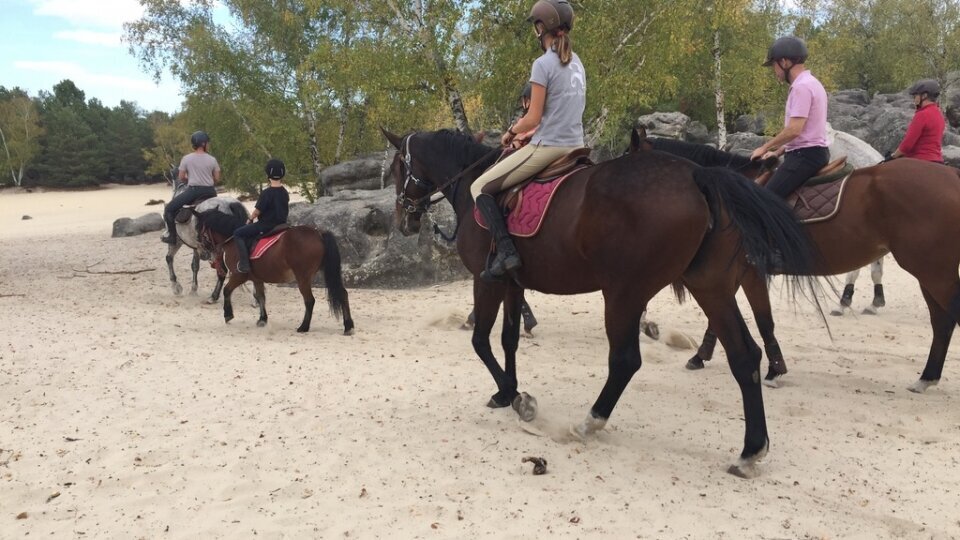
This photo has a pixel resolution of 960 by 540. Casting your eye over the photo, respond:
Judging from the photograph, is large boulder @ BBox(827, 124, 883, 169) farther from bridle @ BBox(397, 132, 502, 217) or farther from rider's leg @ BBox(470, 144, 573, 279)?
bridle @ BBox(397, 132, 502, 217)

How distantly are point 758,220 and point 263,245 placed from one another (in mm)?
6250

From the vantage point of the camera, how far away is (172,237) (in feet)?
36.7

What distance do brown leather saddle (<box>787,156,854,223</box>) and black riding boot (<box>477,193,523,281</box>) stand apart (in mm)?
2584

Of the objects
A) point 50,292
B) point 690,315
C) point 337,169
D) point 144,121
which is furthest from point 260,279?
point 144,121

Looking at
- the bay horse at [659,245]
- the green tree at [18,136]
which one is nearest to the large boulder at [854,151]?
the bay horse at [659,245]

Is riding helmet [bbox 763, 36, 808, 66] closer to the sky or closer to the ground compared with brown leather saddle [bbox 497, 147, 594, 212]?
closer to the sky

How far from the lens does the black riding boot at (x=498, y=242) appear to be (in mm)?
4492

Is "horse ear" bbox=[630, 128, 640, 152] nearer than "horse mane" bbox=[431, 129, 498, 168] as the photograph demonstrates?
Yes

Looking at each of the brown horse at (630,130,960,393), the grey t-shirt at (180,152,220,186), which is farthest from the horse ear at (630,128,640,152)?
the grey t-shirt at (180,152,220,186)

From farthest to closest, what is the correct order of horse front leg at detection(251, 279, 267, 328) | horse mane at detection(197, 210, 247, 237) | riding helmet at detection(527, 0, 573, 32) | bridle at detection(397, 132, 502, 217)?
1. horse mane at detection(197, 210, 247, 237)
2. horse front leg at detection(251, 279, 267, 328)
3. bridle at detection(397, 132, 502, 217)
4. riding helmet at detection(527, 0, 573, 32)

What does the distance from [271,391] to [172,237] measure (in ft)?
21.9

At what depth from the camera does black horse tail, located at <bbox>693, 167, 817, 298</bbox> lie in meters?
3.88

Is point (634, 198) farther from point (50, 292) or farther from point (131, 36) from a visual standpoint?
point (131, 36)

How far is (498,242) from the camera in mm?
4562
